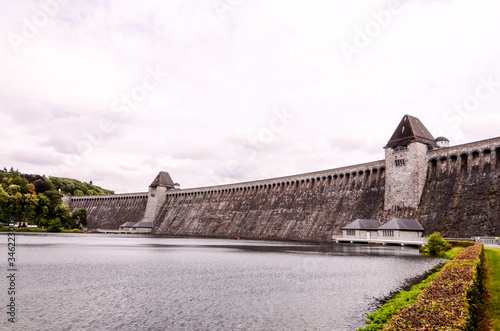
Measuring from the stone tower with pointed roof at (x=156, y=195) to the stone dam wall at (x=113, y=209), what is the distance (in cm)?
392

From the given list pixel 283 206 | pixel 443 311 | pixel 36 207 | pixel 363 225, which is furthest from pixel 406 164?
pixel 36 207

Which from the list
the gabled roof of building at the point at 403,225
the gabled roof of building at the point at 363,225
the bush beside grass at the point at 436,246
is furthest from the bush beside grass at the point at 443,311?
→ the gabled roof of building at the point at 363,225

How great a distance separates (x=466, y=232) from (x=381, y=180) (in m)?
20.5

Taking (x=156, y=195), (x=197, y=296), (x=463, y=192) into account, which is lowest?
(x=197, y=296)

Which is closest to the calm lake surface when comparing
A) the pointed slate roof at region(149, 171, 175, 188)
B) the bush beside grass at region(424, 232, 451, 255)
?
the bush beside grass at region(424, 232, 451, 255)

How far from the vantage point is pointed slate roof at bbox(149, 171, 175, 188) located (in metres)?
130

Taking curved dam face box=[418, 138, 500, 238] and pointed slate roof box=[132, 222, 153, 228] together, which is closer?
curved dam face box=[418, 138, 500, 238]

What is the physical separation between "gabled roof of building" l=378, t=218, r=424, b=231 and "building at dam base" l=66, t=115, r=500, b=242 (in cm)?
113

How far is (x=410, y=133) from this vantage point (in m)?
63.0

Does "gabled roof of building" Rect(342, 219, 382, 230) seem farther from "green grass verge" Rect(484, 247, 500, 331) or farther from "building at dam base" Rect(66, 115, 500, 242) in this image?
"green grass verge" Rect(484, 247, 500, 331)

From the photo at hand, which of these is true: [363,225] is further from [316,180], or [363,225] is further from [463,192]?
[316,180]

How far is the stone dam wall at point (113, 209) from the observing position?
133750 millimetres

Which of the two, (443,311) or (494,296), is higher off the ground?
(443,311)

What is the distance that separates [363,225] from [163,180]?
8789cm
